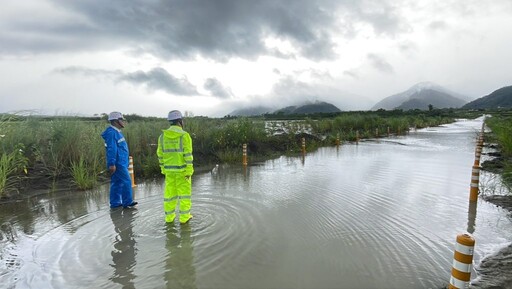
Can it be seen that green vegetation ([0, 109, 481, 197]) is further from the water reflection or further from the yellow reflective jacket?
A: the water reflection

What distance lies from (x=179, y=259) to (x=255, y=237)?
4.58 ft

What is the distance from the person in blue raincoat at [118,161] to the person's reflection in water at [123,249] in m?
0.29

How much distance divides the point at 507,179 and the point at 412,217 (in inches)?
144

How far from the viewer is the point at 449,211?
6.74 m

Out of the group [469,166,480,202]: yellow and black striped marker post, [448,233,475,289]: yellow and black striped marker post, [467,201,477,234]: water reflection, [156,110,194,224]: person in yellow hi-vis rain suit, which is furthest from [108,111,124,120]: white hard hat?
[469,166,480,202]: yellow and black striped marker post

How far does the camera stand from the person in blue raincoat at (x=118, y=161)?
668 centimetres

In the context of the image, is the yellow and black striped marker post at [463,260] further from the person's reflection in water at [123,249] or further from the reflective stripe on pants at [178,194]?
the reflective stripe on pants at [178,194]

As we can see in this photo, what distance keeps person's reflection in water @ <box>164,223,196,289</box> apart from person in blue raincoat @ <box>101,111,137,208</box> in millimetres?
1937

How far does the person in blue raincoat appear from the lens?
21.9 feet

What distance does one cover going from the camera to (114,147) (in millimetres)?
6684

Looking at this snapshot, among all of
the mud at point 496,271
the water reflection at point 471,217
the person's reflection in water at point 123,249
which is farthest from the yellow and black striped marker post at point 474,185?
the person's reflection in water at point 123,249

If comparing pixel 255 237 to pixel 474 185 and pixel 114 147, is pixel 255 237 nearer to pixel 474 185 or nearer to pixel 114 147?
pixel 114 147

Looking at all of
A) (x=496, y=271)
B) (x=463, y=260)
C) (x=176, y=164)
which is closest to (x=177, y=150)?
(x=176, y=164)

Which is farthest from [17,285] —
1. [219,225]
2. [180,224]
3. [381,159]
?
[381,159]
